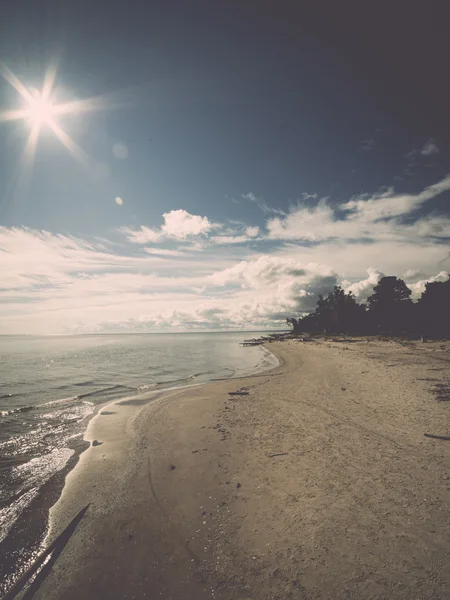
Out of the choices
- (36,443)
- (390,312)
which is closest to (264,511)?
(36,443)

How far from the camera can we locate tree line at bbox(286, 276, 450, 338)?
2473 inches

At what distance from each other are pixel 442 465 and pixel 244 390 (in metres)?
13.5

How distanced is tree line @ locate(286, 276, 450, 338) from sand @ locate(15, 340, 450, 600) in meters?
61.7

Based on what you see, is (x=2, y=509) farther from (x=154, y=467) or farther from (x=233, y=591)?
(x=233, y=591)

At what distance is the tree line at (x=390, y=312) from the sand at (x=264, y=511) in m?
61.7

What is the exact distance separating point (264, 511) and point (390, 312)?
Result: 8829cm

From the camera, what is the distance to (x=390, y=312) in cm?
7906

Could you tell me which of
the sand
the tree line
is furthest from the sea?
the tree line

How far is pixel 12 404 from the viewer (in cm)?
1833

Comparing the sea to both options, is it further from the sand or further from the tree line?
the tree line

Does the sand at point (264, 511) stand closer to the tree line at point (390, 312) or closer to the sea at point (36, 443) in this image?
the sea at point (36, 443)

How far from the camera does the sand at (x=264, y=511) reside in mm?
4445

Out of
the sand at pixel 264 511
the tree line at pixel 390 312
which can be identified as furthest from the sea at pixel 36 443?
the tree line at pixel 390 312

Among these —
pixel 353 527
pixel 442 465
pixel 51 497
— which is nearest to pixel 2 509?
pixel 51 497
